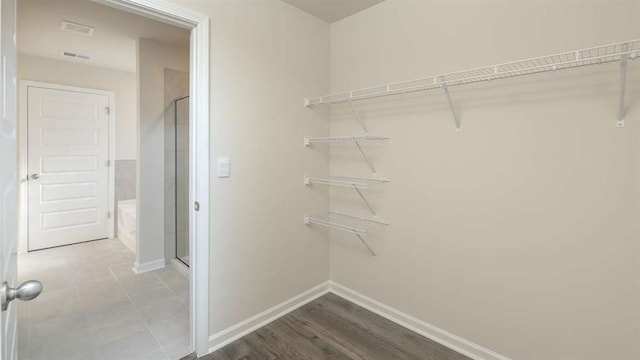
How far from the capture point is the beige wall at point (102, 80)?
382cm

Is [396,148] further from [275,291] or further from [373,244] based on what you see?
[275,291]

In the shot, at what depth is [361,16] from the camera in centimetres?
247

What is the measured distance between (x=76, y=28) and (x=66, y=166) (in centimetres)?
196

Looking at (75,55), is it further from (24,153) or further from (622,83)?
(622,83)

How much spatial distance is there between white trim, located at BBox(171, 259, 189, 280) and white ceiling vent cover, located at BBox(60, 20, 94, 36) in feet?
8.12

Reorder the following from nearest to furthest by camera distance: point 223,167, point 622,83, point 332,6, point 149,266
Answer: point 622,83 → point 223,167 → point 332,6 → point 149,266

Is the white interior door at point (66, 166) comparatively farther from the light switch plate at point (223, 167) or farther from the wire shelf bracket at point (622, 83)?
the wire shelf bracket at point (622, 83)

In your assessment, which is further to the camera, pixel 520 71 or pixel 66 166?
pixel 66 166

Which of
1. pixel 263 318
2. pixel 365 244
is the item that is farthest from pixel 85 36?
pixel 365 244

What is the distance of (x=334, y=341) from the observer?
210 cm

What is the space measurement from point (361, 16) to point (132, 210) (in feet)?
12.2

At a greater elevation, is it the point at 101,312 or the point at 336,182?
the point at 336,182

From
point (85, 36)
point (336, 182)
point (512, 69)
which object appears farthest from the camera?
point (85, 36)

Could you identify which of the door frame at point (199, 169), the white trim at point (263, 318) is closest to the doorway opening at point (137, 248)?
the door frame at point (199, 169)
